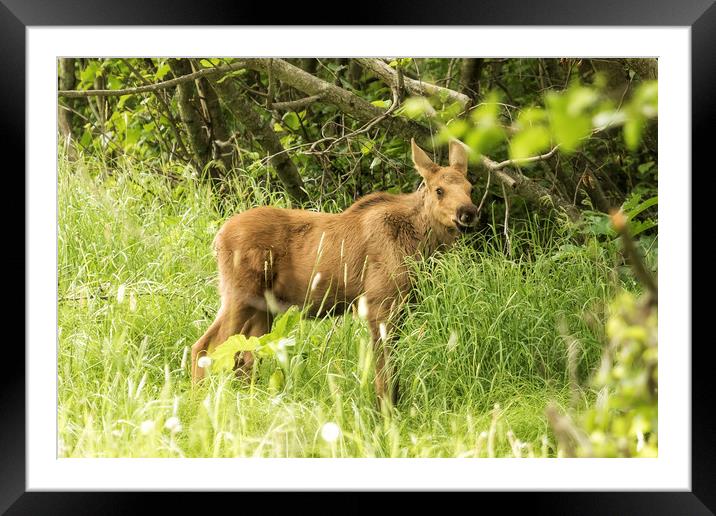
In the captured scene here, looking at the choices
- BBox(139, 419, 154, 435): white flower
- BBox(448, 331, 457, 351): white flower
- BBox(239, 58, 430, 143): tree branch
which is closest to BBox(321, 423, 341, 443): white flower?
BBox(139, 419, 154, 435): white flower

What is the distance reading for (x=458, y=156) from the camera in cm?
573

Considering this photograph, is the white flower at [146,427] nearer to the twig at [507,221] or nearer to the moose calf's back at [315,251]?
the moose calf's back at [315,251]

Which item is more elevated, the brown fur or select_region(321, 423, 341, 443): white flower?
the brown fur

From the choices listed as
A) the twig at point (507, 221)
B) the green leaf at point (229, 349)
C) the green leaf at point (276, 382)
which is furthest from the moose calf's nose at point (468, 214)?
the green leaf at point (229, 349)

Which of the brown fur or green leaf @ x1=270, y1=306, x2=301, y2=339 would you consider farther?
the brown fur

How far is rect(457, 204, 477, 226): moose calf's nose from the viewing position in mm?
5520

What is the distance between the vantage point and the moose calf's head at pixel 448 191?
18.2 ft

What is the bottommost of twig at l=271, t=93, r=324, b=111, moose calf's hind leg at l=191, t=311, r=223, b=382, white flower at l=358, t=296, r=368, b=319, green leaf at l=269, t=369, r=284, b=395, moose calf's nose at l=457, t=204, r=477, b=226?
green leaf at l=269, t=369, r=284, b=395

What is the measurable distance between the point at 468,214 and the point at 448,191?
0.71 ft

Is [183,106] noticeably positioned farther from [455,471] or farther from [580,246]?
[455,471]

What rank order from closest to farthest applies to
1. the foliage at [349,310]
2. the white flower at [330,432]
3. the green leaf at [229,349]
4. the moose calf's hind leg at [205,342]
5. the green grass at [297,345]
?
the white flower at [330,432] < the green grass at [297,345] < the foliage at [349,310] < the green leaf at [229,349] < the moose calf's hind leg at [205,342]

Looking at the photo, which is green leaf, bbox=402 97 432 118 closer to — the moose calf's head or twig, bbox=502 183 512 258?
the moose calf's head

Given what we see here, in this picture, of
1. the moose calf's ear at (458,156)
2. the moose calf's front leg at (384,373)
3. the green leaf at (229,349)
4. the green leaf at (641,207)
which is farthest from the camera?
the moose calf's ear at (458,156)

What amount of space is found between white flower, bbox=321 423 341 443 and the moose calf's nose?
68.0 inches
